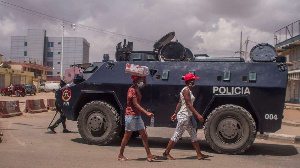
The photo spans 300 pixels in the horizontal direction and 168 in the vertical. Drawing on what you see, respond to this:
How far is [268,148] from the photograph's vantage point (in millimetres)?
9328

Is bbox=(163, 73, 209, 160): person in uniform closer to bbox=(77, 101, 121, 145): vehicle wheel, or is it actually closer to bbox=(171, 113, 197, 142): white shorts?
bbox=(171, 113, 197, 142): white shorts

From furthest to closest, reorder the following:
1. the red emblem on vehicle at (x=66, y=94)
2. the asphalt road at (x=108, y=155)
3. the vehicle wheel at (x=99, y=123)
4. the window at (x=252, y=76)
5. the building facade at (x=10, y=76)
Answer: the building facade at (x=10, y=76) < the red emblem on vehicle at (x=66, y=94) < the vehicle wheel at (x=99, y=123) < the window at (x=252, y=76) < the asphalt road at (x=108, y=155)

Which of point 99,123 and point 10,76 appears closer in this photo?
point 99,123

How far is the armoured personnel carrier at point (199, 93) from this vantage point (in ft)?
26.0

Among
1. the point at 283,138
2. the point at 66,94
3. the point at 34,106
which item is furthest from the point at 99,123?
the point at 34,106

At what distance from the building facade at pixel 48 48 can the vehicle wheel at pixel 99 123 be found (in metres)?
103

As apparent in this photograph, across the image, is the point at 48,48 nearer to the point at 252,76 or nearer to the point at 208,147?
the point at 208,147

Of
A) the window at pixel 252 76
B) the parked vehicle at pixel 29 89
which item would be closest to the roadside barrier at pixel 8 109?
the window at pixel 252 76

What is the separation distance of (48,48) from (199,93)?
11010 centimetres

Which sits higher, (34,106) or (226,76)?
(226,76)

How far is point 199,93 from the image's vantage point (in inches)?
325

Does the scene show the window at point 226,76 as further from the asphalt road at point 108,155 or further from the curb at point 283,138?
the curb at point 283,138

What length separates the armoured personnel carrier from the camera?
A: 26.0 ft

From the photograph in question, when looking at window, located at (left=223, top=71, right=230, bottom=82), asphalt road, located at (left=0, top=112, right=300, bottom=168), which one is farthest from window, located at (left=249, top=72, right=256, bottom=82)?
asphalt road, located at (left=0, top=112, right=300, bottom=168)
